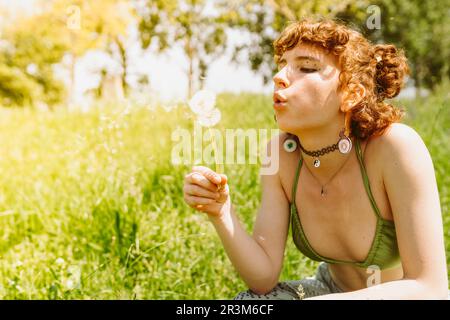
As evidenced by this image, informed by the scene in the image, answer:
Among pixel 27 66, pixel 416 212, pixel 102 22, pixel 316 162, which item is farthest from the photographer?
pixel 27 66

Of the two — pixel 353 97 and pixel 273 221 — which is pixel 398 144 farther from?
pixel 273 221

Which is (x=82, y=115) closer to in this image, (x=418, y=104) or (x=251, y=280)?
(x=418, y=104)

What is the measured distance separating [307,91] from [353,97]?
15 cm

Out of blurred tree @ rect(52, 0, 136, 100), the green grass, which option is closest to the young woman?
the green grass

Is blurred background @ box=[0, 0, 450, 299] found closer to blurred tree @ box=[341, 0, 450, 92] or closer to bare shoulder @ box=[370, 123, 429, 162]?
bare shoulder @ box=[370, 123, 429, 162]

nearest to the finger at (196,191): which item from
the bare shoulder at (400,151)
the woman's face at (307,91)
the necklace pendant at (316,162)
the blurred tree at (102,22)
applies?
the woman's face at (307,91)

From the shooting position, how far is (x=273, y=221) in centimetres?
176

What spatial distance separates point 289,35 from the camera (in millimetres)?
1629

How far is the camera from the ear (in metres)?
1.58

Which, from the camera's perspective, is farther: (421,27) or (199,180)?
(421,27)

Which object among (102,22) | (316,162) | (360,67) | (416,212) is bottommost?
(416,212)

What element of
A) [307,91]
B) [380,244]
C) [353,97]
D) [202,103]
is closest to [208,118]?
[202,103]

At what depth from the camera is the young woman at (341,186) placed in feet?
4.83

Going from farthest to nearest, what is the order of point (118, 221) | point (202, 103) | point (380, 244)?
point (118, 221), point (380, 244), point (202, 103)
